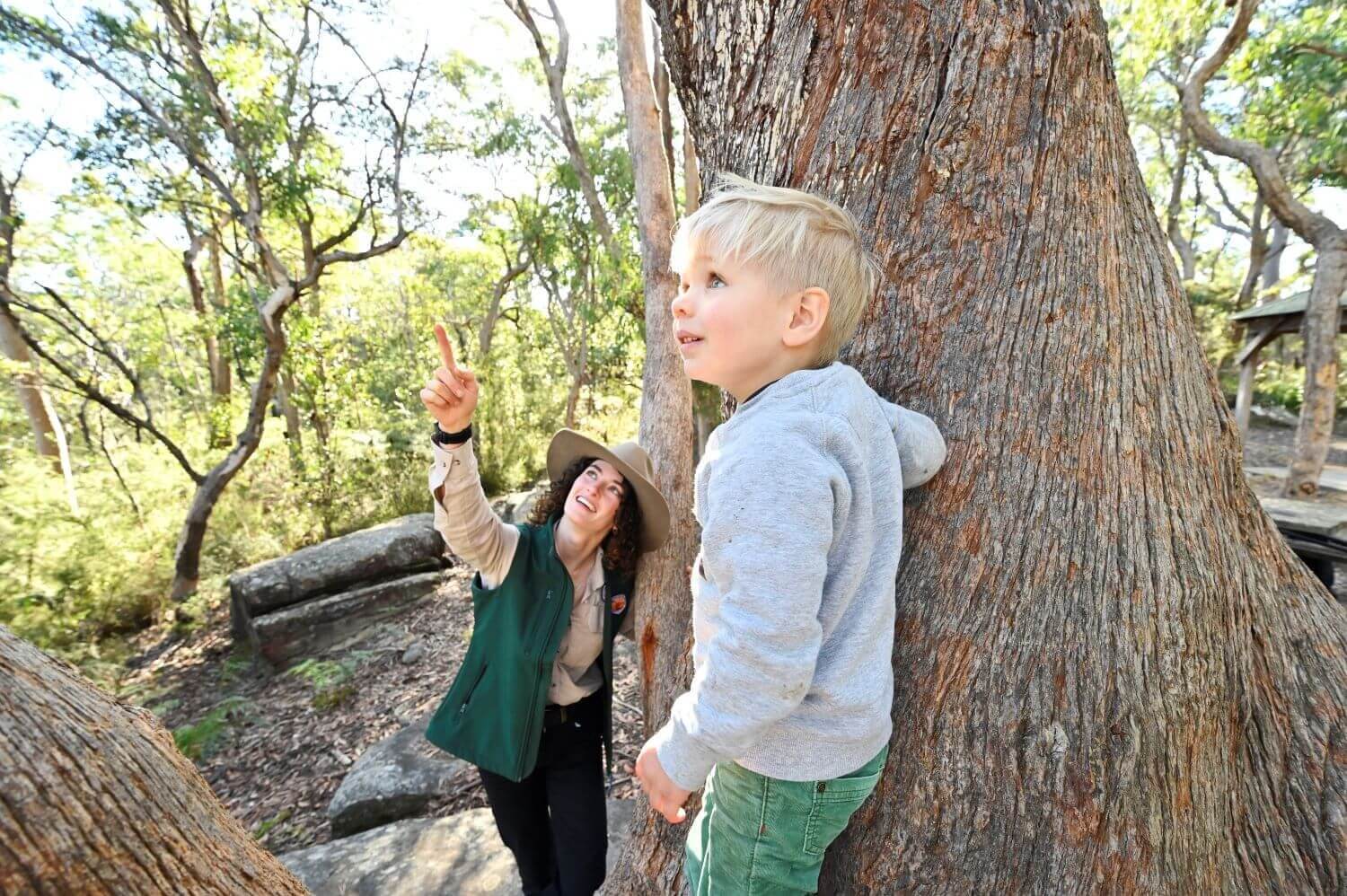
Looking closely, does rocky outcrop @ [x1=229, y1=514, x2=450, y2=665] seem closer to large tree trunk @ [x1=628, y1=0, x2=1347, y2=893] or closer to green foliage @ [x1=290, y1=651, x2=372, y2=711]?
green foliage @ [x1=290, y1=651, x2=372, y2=711]

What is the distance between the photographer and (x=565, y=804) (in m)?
2.29

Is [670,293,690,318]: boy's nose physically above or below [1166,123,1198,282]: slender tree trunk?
below

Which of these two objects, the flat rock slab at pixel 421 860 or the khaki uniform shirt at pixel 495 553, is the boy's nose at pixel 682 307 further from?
the flat rock slab at pixel 421 860

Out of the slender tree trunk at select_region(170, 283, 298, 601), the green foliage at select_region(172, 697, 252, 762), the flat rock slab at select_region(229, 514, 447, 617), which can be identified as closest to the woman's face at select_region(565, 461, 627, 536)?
the green foliage at select_region(172, 697, 252, 762)

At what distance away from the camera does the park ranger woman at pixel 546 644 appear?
81.8 inches

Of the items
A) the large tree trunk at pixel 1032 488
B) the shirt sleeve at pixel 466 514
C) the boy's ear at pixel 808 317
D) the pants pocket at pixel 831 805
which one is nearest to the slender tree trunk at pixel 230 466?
the shirt sleeve at pixel 466 514

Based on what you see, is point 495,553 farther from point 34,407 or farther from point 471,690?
point 34,407

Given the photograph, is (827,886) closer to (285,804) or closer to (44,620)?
(285,804)

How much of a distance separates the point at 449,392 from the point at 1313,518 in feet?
21.8

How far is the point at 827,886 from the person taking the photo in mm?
1380

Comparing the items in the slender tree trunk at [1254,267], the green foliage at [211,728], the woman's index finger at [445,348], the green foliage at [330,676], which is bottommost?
the green foliage at [211,728]

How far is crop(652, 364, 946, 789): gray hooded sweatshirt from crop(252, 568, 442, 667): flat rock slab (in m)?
6.63

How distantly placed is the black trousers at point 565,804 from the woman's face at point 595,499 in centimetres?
65

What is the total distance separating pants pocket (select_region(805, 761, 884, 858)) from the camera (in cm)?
115
